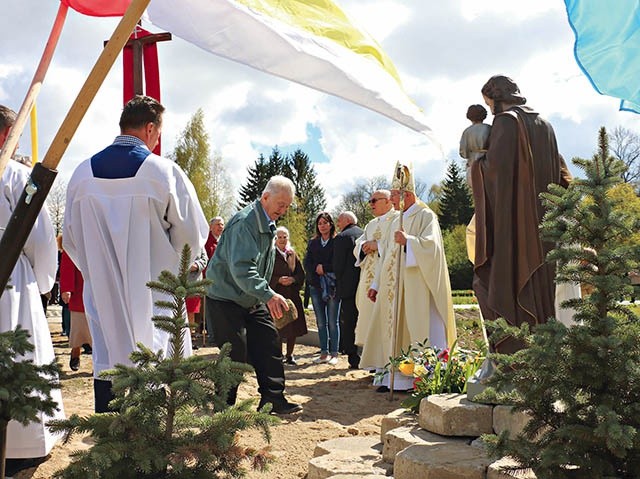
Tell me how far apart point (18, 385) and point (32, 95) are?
37.9 inches

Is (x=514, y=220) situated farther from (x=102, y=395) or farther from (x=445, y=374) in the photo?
(x=102, y=395)

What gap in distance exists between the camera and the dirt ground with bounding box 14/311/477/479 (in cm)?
434

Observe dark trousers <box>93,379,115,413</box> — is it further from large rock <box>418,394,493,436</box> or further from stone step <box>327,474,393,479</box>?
large rock <box>418,394,493,436</box>

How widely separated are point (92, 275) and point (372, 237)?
476cm

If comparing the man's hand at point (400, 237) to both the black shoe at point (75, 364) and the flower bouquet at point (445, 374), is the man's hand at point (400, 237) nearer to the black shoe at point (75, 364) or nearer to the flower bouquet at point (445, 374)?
the flower bouquet at point (445, 374)

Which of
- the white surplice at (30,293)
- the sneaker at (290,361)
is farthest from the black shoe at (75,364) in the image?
the white surplice at (30,293)

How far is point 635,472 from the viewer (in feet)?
7.64

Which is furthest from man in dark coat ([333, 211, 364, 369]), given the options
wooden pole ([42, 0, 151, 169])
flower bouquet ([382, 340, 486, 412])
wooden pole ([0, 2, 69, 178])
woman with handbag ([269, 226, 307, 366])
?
wooden pole ([42, 0, 151, 169])

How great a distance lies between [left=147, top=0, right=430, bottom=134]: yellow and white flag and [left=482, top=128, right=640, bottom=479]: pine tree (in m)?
1.08

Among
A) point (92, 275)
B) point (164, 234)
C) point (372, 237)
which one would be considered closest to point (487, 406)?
point (164, 234)

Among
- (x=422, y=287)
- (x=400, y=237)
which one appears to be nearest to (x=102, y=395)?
(x=400, y=237)

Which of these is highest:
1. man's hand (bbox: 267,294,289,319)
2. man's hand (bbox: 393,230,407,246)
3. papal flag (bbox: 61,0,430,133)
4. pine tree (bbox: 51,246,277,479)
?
papal flag (bbox: 61,0,430,133)

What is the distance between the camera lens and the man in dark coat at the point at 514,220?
4.24 m

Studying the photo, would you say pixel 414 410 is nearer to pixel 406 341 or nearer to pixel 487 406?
pixel 487 406
